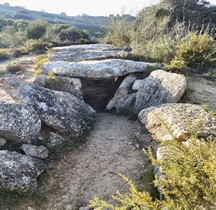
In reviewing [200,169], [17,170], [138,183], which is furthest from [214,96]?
[17,170]

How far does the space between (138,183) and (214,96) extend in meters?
3.23

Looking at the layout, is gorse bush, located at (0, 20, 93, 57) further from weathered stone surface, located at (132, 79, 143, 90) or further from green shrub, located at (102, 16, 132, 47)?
weathered stone surface, located at (132, 79, 143, 90)

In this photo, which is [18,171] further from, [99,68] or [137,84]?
[137,84]

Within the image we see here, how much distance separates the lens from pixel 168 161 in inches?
127

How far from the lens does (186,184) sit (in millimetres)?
2596

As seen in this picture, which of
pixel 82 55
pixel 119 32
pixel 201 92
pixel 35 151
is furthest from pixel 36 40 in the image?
pixel 35 151

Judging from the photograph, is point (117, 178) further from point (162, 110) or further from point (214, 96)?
point (214, 96)

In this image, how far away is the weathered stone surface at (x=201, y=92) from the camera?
5.68 metres

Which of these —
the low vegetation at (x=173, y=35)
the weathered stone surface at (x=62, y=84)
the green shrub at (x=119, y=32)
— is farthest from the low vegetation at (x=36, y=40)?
the weathered stone surface at (x=62, y=84)

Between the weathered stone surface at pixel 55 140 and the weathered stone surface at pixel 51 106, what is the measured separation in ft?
0.64

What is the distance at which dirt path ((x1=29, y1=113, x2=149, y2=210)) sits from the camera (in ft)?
12.7

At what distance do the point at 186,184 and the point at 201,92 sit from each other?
4.01 metres

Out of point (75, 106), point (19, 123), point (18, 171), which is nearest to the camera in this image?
point (18, 171)

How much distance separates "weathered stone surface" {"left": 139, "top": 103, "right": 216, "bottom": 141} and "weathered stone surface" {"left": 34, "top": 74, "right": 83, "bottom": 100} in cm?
194
